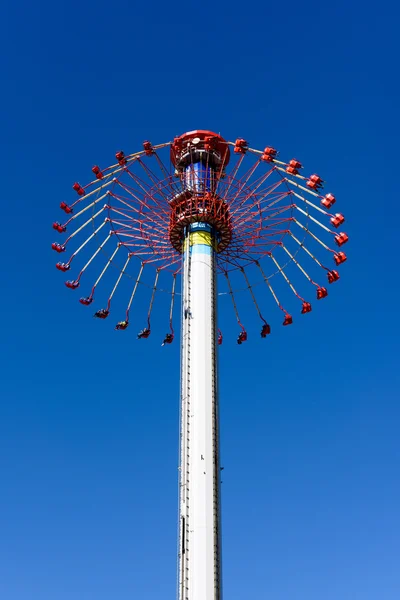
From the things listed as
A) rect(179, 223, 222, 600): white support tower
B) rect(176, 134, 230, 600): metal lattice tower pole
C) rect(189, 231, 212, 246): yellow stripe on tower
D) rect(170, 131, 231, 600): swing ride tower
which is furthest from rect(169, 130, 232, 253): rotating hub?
rect(179, 223, 222, 600): white support tower

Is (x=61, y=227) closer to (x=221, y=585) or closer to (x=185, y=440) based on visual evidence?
(x=185, y=440)

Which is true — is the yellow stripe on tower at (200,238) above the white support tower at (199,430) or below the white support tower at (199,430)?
above

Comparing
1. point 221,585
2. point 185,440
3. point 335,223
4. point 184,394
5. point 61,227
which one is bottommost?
point 221,585

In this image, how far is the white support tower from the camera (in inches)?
2369

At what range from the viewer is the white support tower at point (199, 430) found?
197 ft

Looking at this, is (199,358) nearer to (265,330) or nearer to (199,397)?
(199,397)

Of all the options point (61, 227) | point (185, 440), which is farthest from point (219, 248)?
point (185, 440)

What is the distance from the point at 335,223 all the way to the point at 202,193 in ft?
47.8

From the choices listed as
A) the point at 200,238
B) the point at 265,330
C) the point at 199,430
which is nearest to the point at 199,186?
the point at 200,238

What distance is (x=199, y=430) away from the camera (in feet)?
217

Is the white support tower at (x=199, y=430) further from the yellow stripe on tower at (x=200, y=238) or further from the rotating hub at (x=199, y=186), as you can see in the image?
the rotating hub at (x=199, y=186)

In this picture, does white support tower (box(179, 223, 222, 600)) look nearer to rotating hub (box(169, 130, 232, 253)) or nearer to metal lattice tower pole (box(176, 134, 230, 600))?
metal lattice tower pole (box(176, 134, 230, 600))

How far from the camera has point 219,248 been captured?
80.2 m

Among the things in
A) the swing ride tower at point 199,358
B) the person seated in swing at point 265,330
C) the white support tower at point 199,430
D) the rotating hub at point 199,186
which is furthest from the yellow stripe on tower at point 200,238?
the person seated in swing at point 265,330
